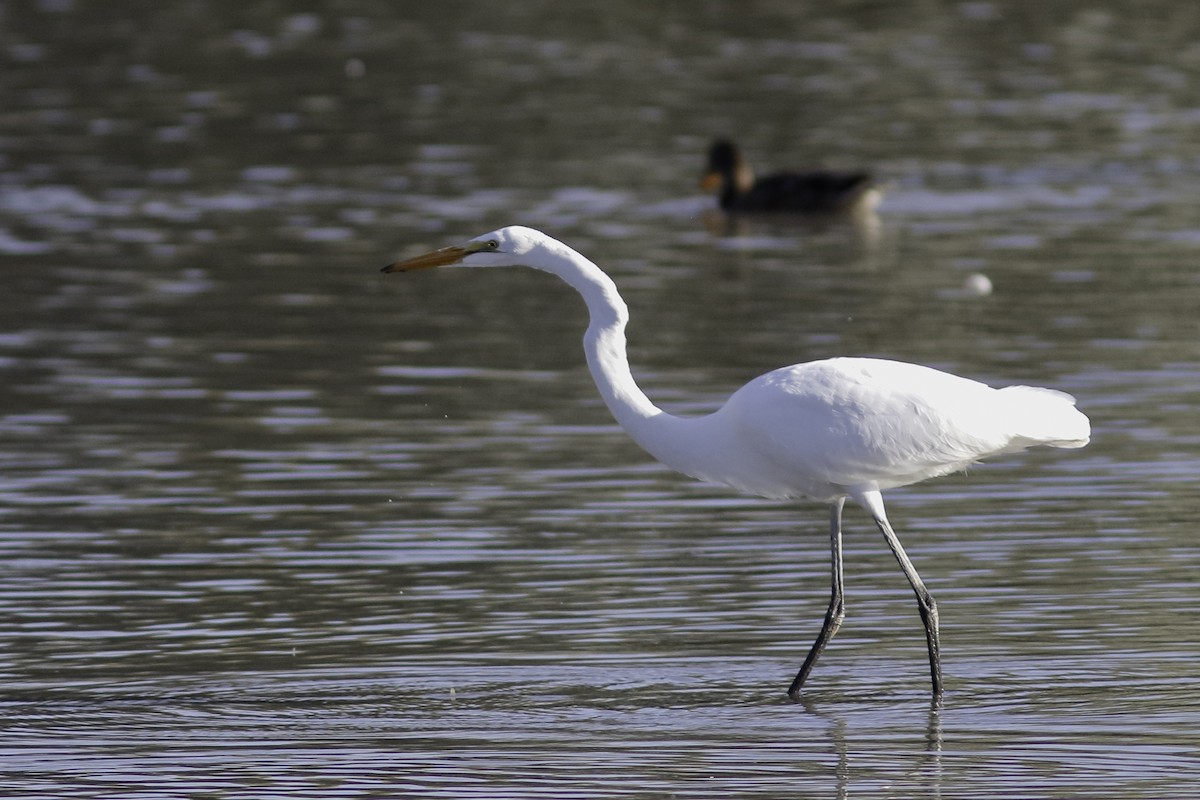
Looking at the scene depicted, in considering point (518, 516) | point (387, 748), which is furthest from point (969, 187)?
point (387, 748)

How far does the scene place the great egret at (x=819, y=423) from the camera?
30.3 feet

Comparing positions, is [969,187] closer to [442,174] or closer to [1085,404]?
[442,174]

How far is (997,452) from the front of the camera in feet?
32.3

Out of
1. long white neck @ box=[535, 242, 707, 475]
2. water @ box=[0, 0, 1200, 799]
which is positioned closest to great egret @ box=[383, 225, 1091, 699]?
long white neck @ box=[535, 242, 707, 475]

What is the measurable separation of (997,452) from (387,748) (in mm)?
2948

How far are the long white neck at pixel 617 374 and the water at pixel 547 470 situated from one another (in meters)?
0.92

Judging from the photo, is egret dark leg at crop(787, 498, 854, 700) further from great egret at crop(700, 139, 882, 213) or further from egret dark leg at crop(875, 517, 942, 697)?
great egret at crop(700, 139, 882, 213)

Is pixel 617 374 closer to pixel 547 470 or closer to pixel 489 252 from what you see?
pixel 489 252

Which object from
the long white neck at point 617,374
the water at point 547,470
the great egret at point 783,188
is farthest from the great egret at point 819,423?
the great egret at point 783,188

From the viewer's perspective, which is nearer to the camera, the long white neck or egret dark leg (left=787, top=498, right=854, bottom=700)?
egret dark leg (left=787, top=498, right=854, bottom=700)

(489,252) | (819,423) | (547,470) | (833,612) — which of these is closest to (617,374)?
(489,252)

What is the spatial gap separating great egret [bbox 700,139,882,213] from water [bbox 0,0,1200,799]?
1.01 ft

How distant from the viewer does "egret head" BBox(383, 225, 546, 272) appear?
940cm

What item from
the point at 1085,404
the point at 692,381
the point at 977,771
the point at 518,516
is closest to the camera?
the point at 977,771
